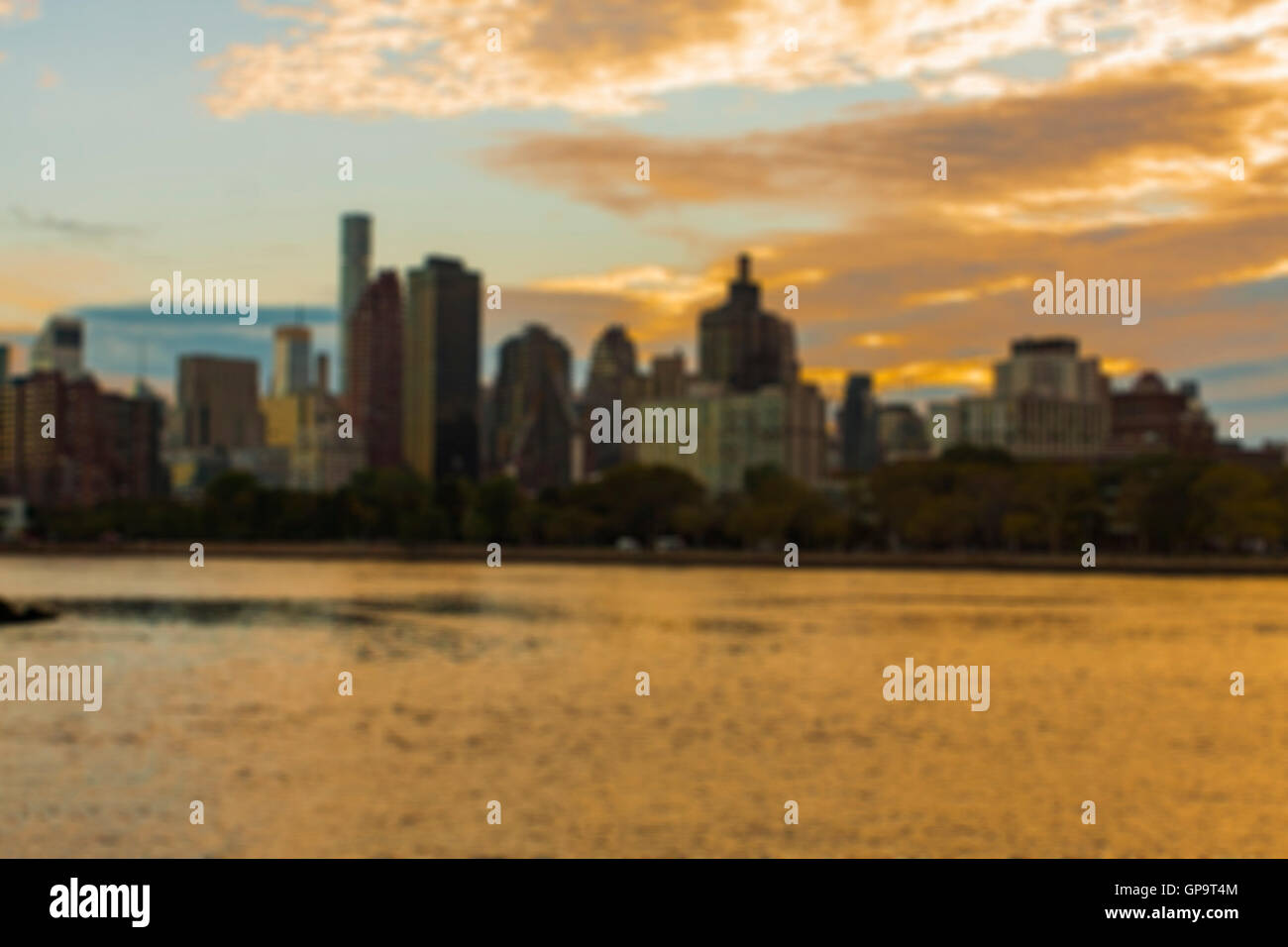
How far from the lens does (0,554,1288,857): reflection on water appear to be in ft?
105

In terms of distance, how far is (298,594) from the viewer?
135875mm

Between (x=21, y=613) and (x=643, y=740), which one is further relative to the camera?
(x=21, y=613)

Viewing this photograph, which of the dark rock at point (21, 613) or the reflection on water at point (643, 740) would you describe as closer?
the reflection on water at point (643, 740)

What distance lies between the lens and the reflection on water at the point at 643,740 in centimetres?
3206

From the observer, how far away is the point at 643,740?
4531 cm

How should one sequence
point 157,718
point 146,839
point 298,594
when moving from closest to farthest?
1. point 146,839
2. point 157,718
3. point 298,594

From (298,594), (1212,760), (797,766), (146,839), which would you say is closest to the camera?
(146,839)

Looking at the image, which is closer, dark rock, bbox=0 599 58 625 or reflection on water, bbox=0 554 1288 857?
reflection on water, bbox=0 554 1288 857

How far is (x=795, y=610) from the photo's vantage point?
11162 centimetres
